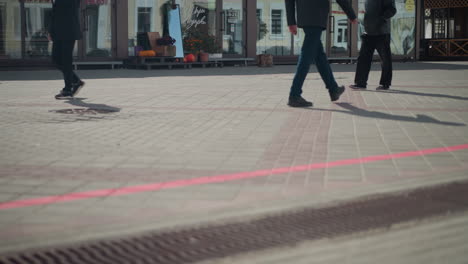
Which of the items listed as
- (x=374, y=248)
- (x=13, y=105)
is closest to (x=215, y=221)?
(x=374, y=248)

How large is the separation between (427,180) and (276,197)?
3.64ft

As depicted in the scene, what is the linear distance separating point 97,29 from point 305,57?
16853 millimetres

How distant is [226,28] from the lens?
1101 inches

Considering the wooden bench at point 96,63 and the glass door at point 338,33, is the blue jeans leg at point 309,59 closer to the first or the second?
the wooden bench at point 96,63

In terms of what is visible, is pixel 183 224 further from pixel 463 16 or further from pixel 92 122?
pixel 463 16

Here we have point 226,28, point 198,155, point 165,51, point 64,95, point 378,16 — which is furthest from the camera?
point 226,28

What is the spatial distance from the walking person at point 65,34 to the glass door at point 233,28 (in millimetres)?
16075

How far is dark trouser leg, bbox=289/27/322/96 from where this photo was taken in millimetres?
9664

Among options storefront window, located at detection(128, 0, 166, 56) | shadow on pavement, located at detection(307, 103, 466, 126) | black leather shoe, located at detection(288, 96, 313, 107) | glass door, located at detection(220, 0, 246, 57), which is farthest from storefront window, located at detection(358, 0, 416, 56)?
shadow on pavement, located at detection(307, 103, 466, 126)

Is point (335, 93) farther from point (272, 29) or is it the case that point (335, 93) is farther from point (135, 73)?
point (272, 29)

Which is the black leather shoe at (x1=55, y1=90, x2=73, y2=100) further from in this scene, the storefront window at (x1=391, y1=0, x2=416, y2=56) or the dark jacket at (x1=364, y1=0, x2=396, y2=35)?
the storefront window at (x1=391, y1=0, x2=416, y2=56)

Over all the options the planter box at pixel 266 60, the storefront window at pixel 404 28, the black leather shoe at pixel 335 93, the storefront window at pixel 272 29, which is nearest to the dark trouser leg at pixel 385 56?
the black leather shoe at pixel 335 93

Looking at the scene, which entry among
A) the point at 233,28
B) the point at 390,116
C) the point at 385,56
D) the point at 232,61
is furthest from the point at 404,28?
the point at 390,116

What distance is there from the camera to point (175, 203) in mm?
4277
